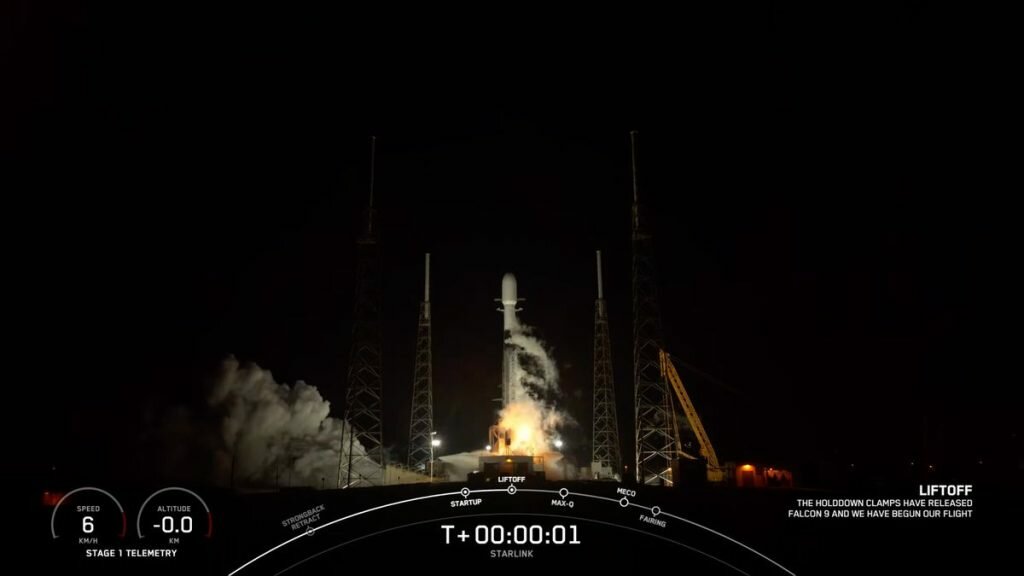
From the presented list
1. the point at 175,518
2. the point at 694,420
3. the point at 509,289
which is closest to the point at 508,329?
the point at 509,289

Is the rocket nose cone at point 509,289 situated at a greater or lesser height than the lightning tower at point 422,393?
greater

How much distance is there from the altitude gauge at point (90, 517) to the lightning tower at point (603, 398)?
3244cm

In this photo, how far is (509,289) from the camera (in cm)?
5066

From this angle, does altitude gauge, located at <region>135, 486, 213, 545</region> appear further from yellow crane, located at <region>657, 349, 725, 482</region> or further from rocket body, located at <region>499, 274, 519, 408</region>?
rocket body, located at <region>499, 274, 519, 408</region>

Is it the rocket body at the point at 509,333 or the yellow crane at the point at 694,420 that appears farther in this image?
the rocket body at the point at 509,333

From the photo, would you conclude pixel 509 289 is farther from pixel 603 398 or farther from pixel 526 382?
pixel 603 398

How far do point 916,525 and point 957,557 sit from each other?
0.59 m

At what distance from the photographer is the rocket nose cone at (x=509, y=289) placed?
50.6 m

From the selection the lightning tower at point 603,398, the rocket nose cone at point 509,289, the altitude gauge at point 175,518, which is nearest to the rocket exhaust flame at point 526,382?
the rocket nose cone at point 509,289

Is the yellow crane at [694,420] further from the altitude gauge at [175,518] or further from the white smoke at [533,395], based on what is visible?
the altitude gauge at [175,518]

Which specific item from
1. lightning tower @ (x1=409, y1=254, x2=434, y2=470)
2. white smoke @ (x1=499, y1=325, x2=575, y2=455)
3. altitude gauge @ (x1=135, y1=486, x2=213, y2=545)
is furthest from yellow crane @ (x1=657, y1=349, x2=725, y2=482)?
altitude gauge @ (x1=135, y1=486, x2=213, y2=545)

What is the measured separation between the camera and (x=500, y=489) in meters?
9.84

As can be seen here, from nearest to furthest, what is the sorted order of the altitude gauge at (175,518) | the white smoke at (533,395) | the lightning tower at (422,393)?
the altitude gauge at (175,518) → the lightning tower at (422,393) → the white smoke at (533,395)

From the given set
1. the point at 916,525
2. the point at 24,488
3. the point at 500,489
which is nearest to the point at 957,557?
the point at 916,525
